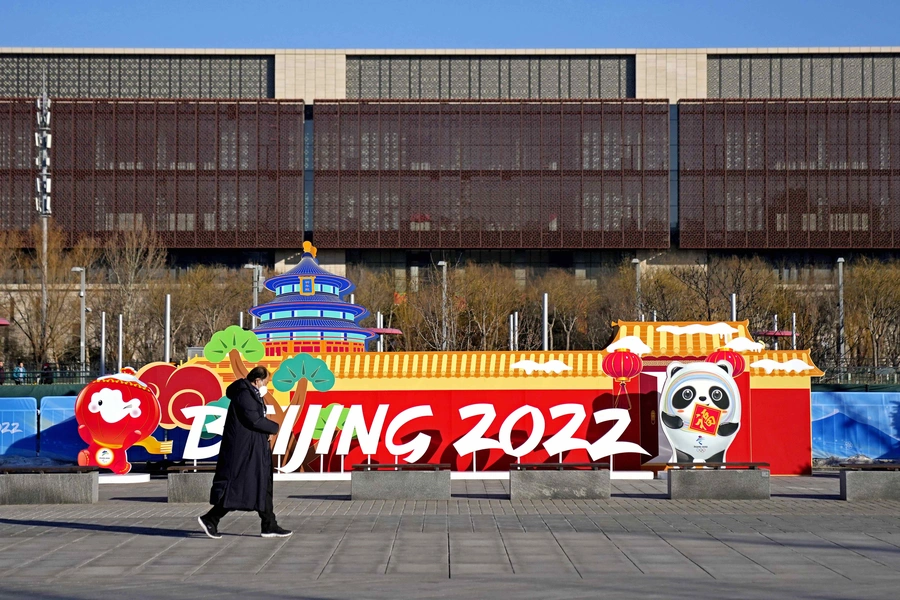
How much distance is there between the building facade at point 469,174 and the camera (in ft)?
257

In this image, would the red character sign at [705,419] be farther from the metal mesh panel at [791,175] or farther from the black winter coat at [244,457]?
the metal mesh panel at [791,175]

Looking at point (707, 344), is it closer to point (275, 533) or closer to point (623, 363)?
point (623, 363)

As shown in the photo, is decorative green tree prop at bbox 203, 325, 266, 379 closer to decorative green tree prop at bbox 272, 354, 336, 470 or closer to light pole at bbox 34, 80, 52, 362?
decorative green tree prop at bbox 272, 354, 336, 470

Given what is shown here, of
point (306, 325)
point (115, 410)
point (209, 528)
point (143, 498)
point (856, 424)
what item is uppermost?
point (306, 325)

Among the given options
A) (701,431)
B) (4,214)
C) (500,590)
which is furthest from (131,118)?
(500,590)

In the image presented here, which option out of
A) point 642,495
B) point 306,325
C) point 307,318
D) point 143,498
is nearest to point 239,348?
point 306,325

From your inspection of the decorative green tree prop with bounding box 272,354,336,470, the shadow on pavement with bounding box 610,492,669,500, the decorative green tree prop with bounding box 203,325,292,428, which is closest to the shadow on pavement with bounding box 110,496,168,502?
the decorative green tree prop with bounding box 203,325,292,428

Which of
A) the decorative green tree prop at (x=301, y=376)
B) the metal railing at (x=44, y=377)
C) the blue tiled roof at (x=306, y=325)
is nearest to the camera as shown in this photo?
the decorative green tree prop at (x=301, y=376)

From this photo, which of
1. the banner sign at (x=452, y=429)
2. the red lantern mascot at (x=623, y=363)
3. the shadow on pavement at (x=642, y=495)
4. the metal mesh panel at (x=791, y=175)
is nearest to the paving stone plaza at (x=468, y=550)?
the shadow on pavement at (x=642, y=495)

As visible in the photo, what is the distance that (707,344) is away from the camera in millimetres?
25672

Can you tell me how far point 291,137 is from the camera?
78.9m

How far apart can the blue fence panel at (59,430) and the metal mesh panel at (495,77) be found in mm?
58033

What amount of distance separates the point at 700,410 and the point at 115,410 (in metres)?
12.4

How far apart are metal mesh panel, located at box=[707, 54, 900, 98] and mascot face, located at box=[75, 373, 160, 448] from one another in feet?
220
